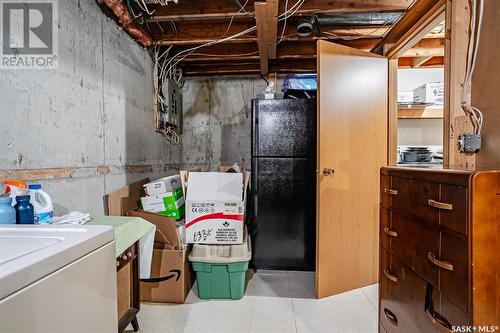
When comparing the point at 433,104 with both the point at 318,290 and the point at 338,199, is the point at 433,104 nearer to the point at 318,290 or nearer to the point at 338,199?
the point at 338,199

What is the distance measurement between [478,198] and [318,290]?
1789 millimetres

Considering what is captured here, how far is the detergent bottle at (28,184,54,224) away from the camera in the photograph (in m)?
1.30

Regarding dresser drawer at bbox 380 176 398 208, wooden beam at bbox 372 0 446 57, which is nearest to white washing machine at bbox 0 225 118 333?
dresser drawer at bbox 380 176 398 208

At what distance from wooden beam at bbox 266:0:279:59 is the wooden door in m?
0.44

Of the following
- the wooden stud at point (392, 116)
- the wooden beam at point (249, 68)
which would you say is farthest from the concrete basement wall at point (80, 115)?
the wooden stud at point (392, 116)

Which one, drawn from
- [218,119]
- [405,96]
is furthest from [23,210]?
[405,96]

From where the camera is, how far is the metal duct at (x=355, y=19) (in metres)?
2.54

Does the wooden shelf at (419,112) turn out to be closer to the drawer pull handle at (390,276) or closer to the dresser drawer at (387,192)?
the dresser drawer at (387,192)

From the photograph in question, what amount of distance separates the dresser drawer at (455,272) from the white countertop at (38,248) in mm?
1192

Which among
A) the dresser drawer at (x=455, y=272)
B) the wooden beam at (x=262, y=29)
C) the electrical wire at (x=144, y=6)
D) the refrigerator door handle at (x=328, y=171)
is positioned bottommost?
the dresser drawer at (x=455, y=272)

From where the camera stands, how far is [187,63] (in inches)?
151

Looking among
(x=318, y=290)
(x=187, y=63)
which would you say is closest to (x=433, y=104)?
(x=318, y=290)

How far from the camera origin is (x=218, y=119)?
420 cm

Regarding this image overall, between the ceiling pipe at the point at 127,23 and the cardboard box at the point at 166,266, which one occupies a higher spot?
the ceiling pipe at the point at 127,23
